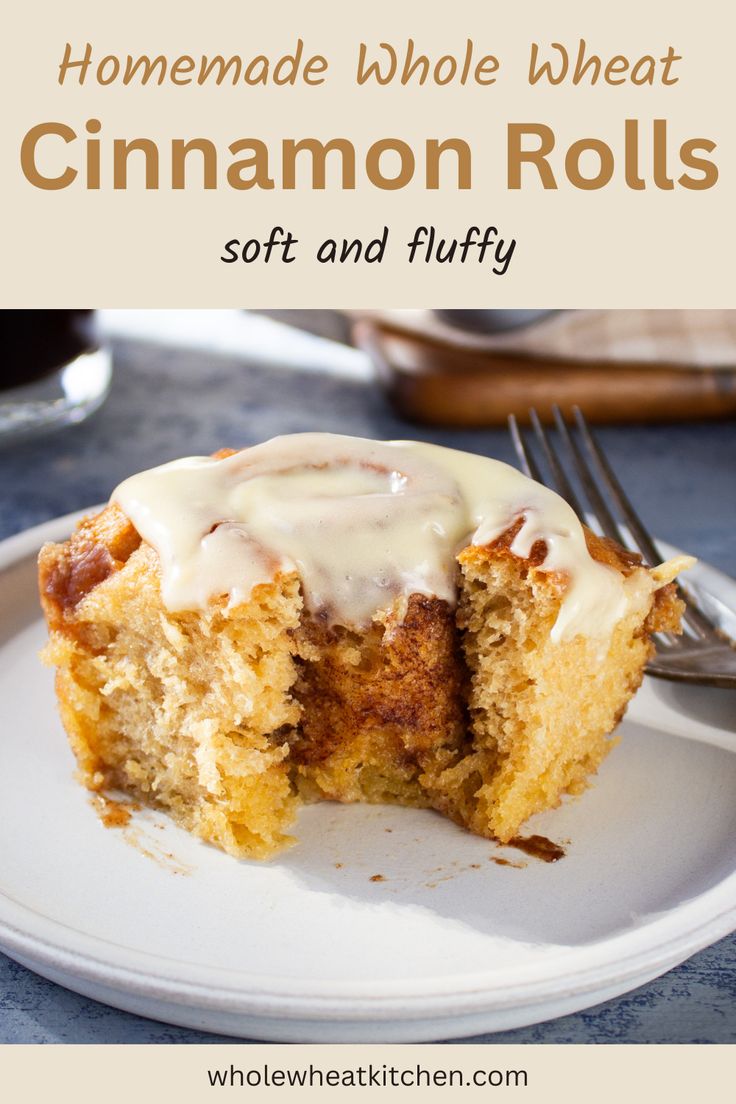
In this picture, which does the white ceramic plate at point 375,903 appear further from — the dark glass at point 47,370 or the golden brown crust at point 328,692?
the dark glass at point 47,370

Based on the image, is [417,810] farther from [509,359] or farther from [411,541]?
[509,359]

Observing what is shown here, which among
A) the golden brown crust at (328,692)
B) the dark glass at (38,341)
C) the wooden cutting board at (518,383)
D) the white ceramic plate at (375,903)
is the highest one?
the dark glass at (38,341)

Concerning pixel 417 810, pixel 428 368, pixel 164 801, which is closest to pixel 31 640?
pixel 164 801

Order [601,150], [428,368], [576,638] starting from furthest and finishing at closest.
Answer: [428,368] → [601,150] → [576,638]

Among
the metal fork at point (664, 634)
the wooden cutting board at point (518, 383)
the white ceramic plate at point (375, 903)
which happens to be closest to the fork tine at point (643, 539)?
the metal fork at point (664, 634)

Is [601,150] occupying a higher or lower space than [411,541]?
higher

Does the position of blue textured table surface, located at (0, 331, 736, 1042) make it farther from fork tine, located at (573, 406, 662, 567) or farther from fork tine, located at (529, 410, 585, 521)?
fork tine, located at (529, 410, 585, 521)
